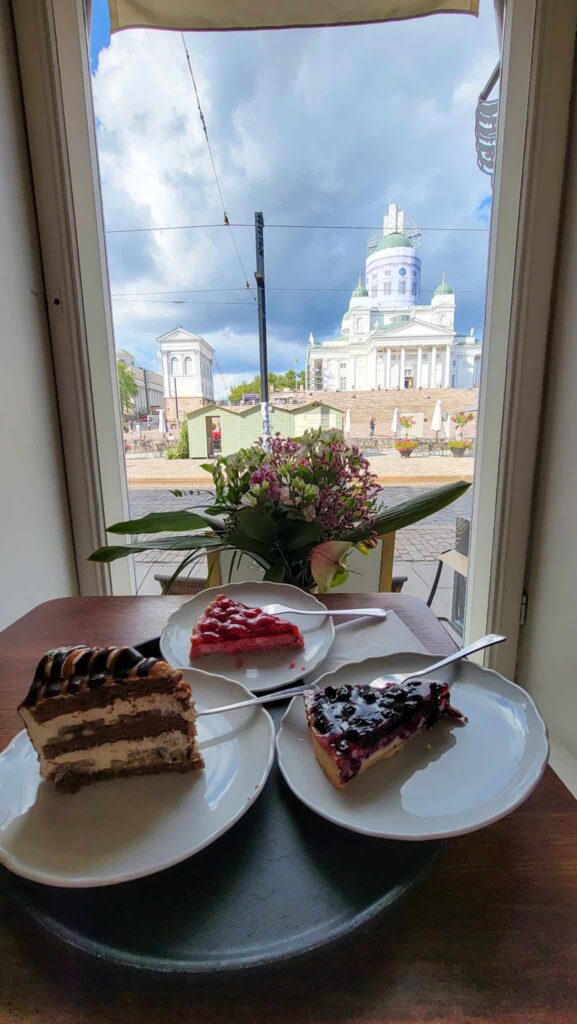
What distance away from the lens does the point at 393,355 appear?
1.71 meters

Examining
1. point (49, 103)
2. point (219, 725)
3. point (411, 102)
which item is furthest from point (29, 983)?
point (411, 102)

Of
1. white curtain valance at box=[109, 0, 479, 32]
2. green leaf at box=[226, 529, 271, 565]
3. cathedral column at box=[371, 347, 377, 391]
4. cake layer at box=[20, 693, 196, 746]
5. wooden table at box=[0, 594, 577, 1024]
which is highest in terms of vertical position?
white curtain valance at box=[109, 0, 479, 32]

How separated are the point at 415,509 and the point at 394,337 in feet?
3.44

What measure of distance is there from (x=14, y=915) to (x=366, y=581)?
1002 millimetres

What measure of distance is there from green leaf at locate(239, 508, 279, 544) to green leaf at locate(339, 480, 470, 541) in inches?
9.0

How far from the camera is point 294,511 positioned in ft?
2.54

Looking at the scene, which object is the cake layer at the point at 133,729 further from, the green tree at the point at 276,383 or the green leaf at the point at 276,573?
the green tree at the point at 276,383

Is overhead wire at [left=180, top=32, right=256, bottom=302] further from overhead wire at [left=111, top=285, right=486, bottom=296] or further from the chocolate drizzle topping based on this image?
the chocolate drizzle topping

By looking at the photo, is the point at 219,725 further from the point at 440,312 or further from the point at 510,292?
the point at 440,312

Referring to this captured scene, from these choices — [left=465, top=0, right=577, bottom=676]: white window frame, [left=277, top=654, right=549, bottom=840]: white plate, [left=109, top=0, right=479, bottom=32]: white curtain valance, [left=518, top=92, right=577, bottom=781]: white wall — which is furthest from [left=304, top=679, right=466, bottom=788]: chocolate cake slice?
[left=109, top=0, right=479, bottom=32]: white curtain valance

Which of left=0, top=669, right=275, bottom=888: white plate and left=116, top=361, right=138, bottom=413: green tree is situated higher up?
left=116, top=361, right=138, bottom=413: green tree

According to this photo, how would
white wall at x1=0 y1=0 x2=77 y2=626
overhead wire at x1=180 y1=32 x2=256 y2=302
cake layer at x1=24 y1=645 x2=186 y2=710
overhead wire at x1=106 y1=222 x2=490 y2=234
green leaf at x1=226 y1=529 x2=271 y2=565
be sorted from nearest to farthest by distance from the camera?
cake layer at x1=24 y1=645 x2=186 y2=710 → green leaf at x1=226 y1=529 x2=271 y2=565 → white wall at x1=0 y1=0 x2=77 y2=626 → overhead wire at x1=180 y1=32 x2=256 y2=302 → overhead wire at x1=106 y1=222 x2=490 y2=234

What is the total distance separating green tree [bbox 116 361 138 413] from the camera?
162 centimetres

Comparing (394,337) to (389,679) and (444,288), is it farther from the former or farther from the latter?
(389,679)
